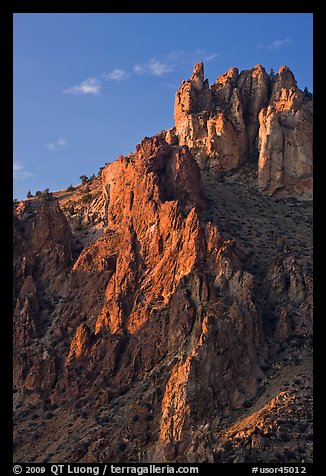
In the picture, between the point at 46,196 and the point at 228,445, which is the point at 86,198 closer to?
the point at 46,196

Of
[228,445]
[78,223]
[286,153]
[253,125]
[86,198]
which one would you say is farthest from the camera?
[86,198]

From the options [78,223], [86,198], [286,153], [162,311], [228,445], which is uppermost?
[286,153]

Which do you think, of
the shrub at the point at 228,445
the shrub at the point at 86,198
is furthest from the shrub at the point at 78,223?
the shrub at the point at 228,445

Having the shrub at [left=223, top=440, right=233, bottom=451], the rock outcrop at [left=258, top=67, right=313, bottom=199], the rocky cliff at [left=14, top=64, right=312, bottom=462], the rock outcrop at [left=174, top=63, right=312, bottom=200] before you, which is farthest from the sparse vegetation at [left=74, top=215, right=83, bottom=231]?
the shrub at [left=223, top=440, right=233, bottom=451]

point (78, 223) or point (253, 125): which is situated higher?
point (253, 125)

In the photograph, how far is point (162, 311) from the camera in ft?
189

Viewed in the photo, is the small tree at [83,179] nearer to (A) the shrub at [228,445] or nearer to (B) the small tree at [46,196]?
(B) the small tree at [46,196]

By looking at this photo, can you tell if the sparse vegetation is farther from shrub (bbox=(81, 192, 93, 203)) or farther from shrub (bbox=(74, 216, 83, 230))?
shrub (bbox=(81, 192, 93, 203))

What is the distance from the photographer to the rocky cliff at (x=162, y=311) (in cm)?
4844

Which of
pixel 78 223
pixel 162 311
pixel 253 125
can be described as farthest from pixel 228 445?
pixel 253 125

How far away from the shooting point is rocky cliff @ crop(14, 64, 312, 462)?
48438 mm
